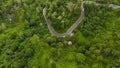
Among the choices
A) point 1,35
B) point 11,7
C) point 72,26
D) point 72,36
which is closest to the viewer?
point 72,36

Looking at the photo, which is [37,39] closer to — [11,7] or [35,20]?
[35,20]

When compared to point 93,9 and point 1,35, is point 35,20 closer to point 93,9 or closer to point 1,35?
point 1,35

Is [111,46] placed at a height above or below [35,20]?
below

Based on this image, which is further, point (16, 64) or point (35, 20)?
point (35, 20)

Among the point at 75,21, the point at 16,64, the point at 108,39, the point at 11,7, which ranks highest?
the point at 11,7

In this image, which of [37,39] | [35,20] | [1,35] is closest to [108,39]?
[37,39]

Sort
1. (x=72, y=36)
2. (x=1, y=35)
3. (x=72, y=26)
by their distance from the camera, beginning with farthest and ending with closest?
1. (x=1, y=35)
2. (x=72, y=26)
3. (x=72, y=36)

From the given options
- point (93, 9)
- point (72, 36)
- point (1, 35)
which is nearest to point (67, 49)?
point (72, 36)
